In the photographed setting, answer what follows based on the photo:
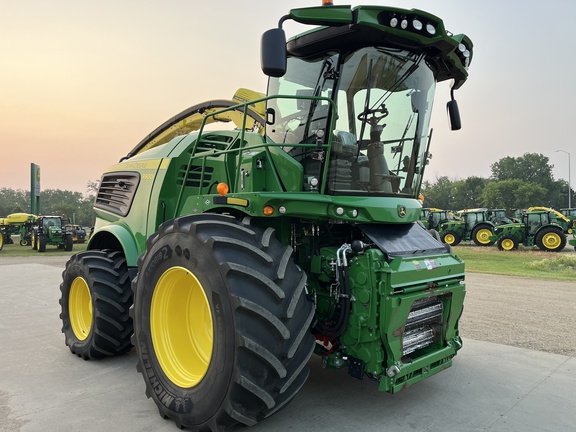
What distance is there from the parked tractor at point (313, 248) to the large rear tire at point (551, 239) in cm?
1968

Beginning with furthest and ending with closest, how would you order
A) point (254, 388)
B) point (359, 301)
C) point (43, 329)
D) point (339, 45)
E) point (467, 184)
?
point (467, 184), point (43, 329), point (339, 45), point (359, 301), point (254, 388)

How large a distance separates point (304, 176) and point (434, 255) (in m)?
1.34

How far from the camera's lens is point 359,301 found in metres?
3.22

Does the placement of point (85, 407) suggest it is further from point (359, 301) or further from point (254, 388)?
point (359, 301)

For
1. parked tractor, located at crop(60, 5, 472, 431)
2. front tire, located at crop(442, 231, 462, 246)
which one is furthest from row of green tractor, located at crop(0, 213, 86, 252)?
parked tractor, located at crop(60, 5, 472, 431)

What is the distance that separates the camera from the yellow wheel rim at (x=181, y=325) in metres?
3.44

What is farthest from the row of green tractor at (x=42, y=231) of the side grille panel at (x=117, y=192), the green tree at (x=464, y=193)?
the green tree at (x=464, y=193)

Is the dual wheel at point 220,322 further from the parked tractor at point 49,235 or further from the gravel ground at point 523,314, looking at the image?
the parked tractor at point 49,235

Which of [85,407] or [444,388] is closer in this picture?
[85,407]

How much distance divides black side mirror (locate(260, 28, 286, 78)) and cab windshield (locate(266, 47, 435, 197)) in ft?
1.16

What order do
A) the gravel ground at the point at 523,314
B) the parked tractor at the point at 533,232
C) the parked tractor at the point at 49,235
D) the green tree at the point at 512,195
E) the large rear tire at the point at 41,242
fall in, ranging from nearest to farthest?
the gravel ground at the point at 523,314, the parked tractor at the point at 533,232, the large rear tire at the point at 41,242, the parked tractor at the point at 49,235, the green tree at the point at 512,195

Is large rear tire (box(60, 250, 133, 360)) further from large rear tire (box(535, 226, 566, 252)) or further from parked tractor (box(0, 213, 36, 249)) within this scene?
parked tractor (box(0, 213, 36, 249))

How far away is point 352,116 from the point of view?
11.7 feet

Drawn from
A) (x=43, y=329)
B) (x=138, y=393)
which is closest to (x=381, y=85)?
(x=138, y=393)
